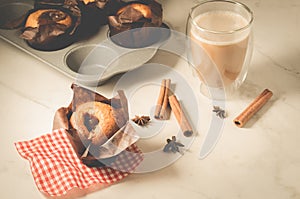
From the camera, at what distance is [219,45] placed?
109 cm

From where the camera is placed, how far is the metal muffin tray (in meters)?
1.19

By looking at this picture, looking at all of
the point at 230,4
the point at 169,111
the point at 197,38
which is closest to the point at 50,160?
the point at 169,111

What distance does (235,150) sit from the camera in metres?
1.04

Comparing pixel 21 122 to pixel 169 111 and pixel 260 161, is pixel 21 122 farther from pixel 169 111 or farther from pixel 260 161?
pixel 260 161

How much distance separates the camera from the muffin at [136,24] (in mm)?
1247

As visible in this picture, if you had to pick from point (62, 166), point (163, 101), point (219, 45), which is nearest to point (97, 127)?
point (62, 166)

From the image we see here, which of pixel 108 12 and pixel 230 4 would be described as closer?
pixel 230 4

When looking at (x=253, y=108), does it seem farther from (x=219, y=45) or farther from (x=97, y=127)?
(x=97, y=127)

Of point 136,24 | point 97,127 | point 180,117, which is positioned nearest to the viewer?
point 97,127

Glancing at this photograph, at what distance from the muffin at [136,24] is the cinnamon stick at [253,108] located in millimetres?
301

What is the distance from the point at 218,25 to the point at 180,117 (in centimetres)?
22

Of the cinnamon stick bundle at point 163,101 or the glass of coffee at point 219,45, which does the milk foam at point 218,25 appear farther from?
the cinnamon stick bundle at point 163,101

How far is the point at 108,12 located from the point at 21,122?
0.38 m

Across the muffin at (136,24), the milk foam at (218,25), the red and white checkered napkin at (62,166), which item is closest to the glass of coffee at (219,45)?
the milk foam at (218,25)
